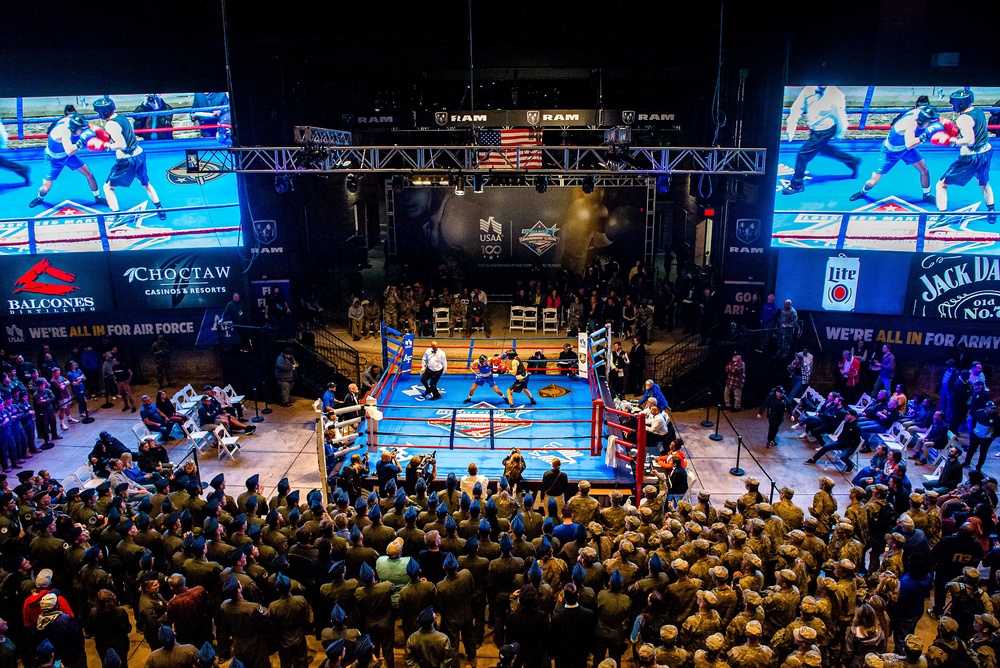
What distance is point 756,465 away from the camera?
14.4m

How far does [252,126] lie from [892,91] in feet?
52.3

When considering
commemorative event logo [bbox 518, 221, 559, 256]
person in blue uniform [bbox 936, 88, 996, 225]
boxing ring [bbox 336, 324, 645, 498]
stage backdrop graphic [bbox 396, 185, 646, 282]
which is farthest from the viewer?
commemorative event logo [bbox 518, 221, 559, 256]

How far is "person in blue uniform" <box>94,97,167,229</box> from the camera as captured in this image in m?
19.0

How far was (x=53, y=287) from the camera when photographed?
64.5 ft

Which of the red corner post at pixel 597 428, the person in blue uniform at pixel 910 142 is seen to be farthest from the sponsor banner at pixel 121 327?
the person in blue uniform at pixel 910 142

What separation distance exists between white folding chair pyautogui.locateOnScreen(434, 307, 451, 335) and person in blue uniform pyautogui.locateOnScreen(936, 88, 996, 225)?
13.1 metres

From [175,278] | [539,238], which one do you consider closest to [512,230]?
[539,238]

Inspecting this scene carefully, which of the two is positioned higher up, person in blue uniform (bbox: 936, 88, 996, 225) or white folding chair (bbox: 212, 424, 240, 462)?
person in blue uniform (bbox: 936, 88, 996, 225)

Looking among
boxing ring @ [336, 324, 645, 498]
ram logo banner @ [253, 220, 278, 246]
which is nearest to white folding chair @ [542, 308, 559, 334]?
boxing ring @ [336, 324, 645, 498]

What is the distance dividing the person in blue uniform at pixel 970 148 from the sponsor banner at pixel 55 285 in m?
21.8

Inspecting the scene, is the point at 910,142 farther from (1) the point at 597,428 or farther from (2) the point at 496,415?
(2) the point at 496,415

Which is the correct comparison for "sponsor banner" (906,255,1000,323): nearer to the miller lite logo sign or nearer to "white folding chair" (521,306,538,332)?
the miller lite logo sign

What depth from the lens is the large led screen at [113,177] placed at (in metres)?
19.0

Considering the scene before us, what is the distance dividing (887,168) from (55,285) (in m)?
21.6
